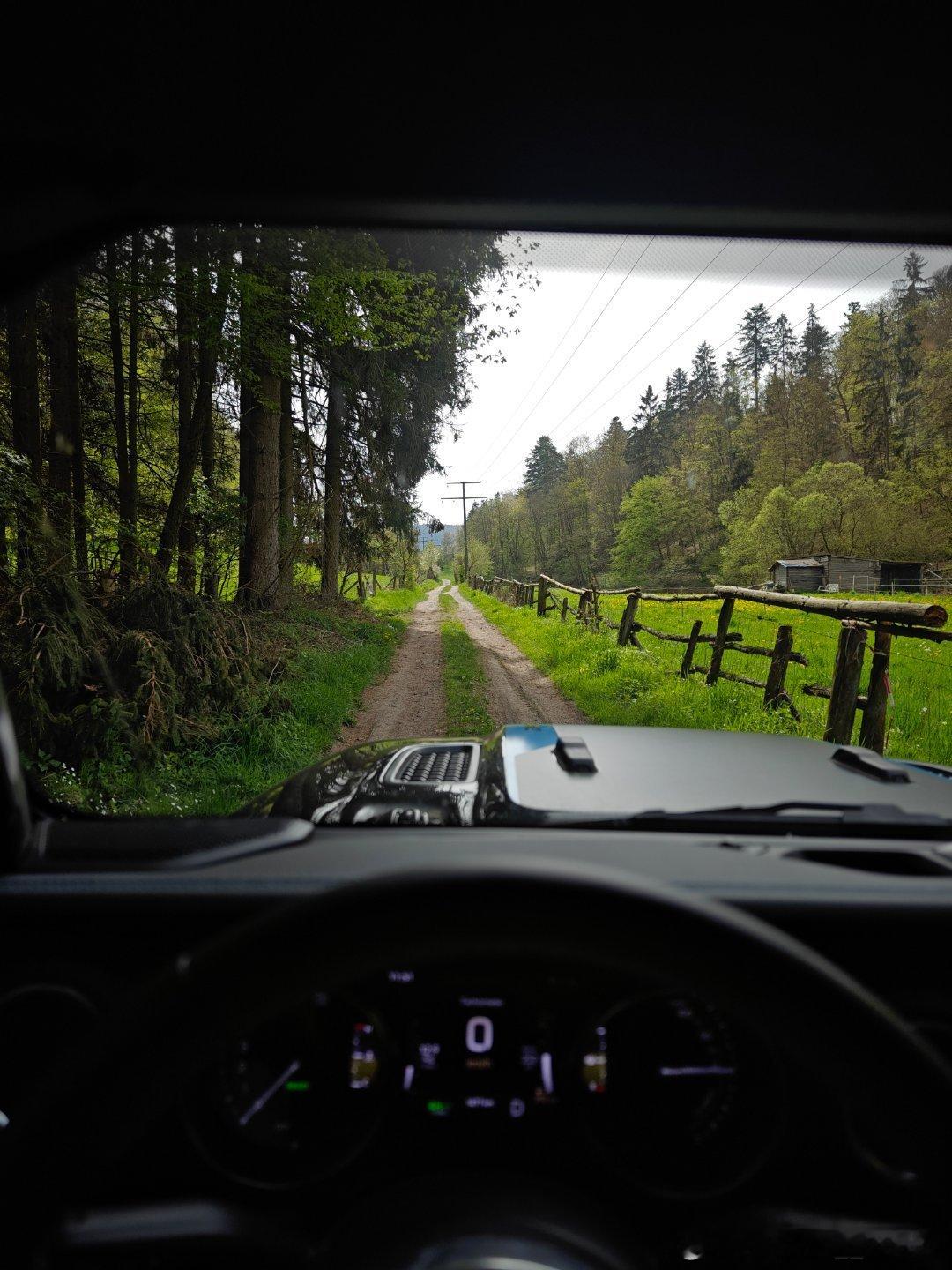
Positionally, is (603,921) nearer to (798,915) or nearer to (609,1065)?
(609,1065)

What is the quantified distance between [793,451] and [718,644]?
32.2 inches

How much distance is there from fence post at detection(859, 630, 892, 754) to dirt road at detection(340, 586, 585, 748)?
3.41 feet

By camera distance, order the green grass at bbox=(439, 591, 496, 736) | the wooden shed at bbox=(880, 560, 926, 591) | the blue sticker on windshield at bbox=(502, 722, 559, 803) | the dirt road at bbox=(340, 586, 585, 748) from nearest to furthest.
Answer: the blue sticker on windshield at bbox=(502, 722, 559, 803)
the wooden shed at bbox=(880, 560, 926, 591)
the green grass at bbox=(439, 591, 496, 736)
the dirt road at bbox=(340, 586, 585, 748)

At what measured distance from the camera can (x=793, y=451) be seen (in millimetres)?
2348

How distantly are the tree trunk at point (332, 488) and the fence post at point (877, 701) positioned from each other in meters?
2.88

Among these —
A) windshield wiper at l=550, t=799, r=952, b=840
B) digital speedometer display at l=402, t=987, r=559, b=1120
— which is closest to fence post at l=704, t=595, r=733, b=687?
windshield wiper at l=550, t=799, r=952, b=840

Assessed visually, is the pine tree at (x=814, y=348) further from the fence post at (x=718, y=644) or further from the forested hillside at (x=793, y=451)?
the fence post at (x=718, y=644)

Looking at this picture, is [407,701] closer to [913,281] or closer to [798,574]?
[798,574]

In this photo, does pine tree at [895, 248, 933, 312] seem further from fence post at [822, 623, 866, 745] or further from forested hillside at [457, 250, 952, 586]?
fence post at [822, 623, 866, 745]

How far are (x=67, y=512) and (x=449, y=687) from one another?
7.13ft

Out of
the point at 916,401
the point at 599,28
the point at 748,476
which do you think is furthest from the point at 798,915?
the point at 599,28

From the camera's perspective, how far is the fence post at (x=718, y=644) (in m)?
2.72

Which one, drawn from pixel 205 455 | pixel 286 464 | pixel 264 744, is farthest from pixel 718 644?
pixel 205 455

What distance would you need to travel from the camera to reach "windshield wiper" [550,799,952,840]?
1.52m
